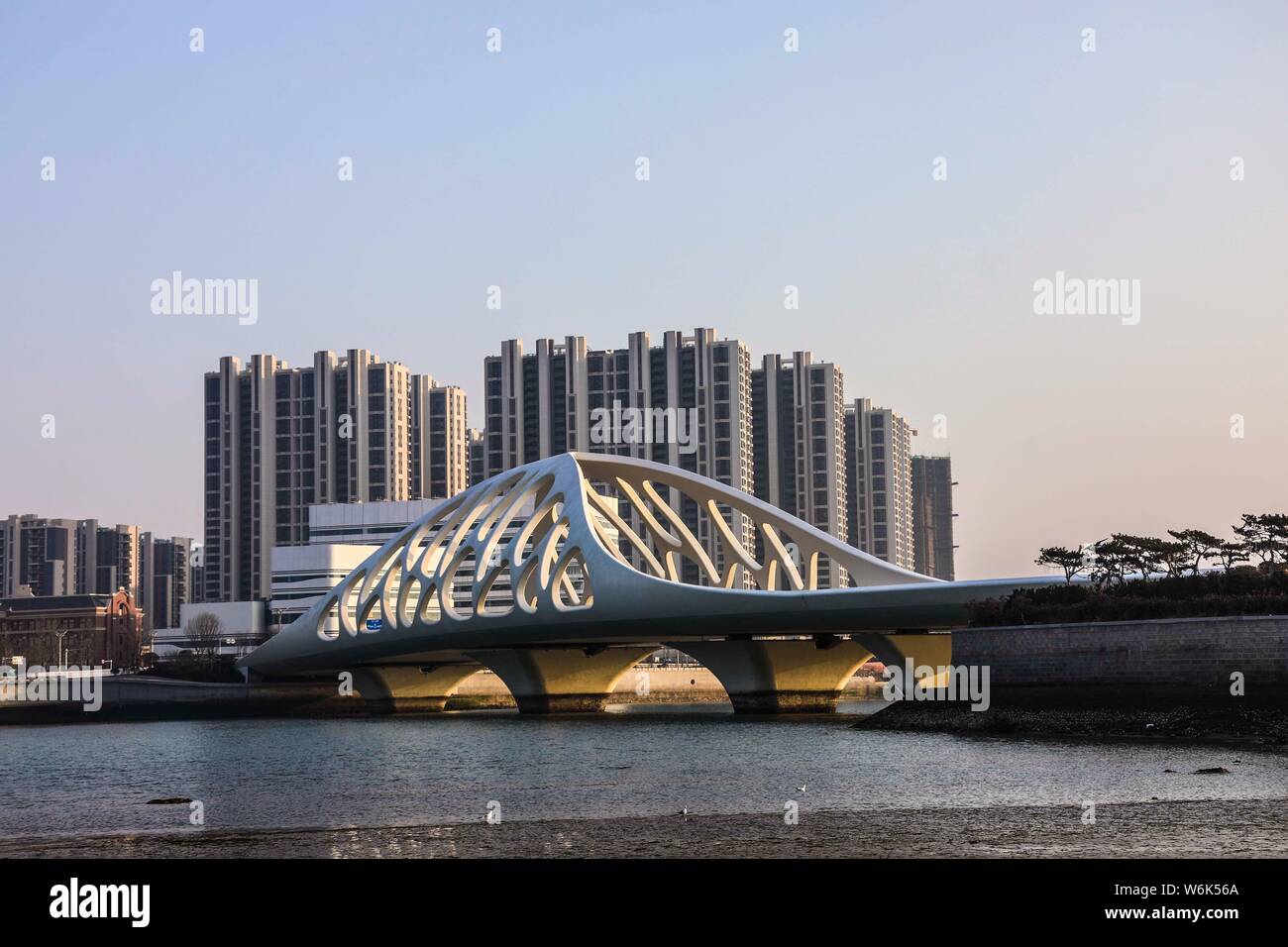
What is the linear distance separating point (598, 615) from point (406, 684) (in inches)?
1024

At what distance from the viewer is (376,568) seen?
79.2 meters

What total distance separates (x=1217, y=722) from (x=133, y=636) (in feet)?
410

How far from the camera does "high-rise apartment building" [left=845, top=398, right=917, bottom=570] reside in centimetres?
17062

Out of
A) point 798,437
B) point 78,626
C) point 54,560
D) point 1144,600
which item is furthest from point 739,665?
point 54,560

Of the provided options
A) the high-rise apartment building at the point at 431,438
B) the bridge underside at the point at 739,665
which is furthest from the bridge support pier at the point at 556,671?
the high-rise apartment building at the point at 431,438

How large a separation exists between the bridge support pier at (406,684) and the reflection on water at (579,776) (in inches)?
1161

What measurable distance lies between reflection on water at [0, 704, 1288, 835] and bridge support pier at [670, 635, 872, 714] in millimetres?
15099

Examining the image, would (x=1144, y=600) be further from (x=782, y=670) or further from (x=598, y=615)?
(x=782, y=670)

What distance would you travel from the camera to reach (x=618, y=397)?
458 feet

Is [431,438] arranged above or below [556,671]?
above

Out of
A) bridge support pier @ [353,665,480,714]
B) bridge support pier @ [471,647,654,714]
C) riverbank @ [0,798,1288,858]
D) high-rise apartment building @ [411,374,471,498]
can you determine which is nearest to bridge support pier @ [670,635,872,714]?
bridge support pier @ [471,647,654,714]

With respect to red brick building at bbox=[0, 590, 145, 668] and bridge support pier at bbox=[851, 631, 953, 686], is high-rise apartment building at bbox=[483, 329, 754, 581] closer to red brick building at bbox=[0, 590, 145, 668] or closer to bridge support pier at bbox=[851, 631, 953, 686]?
red brick building at bbox=[0, 590, 145, 668]

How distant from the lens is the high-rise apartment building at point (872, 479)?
171 m
